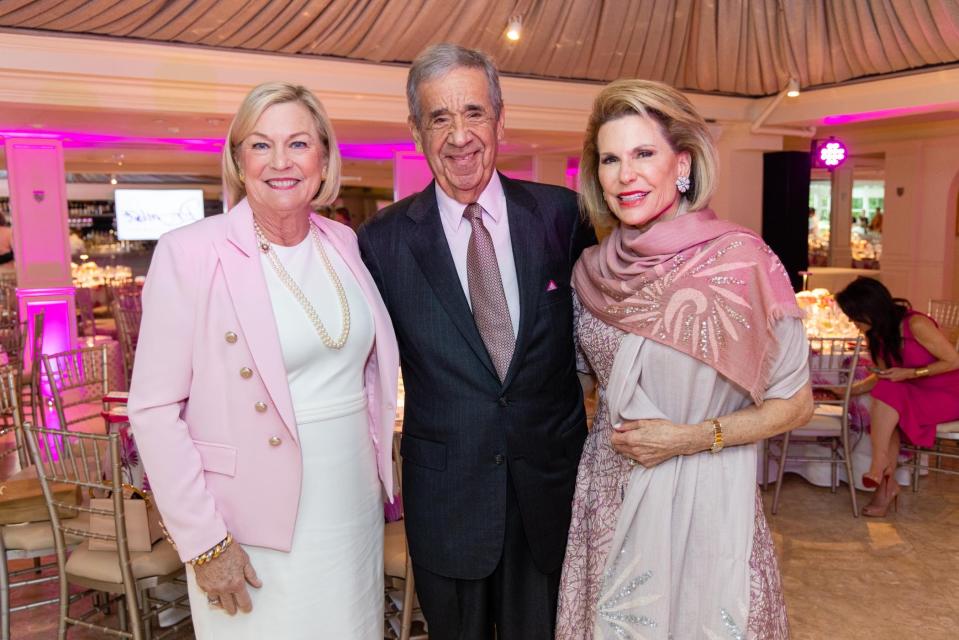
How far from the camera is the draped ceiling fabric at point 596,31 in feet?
20.3

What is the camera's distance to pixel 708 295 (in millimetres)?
1729

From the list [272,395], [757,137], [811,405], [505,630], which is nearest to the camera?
[272,395]

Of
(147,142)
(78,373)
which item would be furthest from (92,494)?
(147,142)

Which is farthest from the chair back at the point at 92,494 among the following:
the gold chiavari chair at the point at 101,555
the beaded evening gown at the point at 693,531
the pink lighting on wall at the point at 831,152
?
the pink lighting on wall at the point at 831,152

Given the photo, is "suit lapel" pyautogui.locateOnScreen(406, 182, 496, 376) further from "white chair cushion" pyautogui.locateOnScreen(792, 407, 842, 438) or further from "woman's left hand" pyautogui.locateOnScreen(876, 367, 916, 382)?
"woman's left hand" pyautogui.locateOnScreen(876, 367, 916, 382)

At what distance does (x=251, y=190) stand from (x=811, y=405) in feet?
4.33

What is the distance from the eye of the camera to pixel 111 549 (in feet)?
9.54

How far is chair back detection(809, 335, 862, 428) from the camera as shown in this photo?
4.95m

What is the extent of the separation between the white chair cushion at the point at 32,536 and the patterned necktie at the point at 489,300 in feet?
6.99

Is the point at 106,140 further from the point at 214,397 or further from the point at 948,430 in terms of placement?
the point at 214,397

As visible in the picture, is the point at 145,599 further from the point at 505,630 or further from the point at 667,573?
the point at 667,573

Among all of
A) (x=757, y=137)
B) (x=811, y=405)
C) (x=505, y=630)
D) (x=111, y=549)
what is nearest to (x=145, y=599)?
(x=111, y=549)

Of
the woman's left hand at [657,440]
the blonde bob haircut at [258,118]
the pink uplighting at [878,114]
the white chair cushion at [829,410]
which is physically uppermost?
the pink uplighting at [878,114]

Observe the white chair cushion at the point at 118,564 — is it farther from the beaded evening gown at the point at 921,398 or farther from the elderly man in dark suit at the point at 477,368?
the beaded evening gown at the point at 921,398
